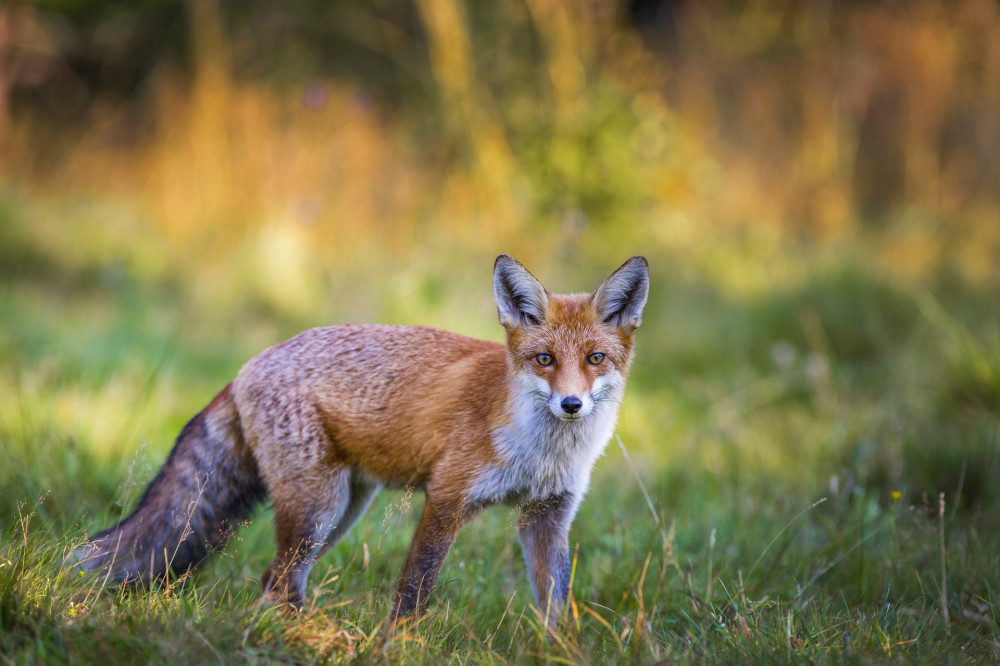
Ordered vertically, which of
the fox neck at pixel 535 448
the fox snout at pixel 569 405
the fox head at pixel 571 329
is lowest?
the fox neck at pixel 535 448

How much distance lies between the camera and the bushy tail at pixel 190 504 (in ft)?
10.1

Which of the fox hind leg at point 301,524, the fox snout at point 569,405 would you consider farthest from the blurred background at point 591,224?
→ the fox snout at point 569,405

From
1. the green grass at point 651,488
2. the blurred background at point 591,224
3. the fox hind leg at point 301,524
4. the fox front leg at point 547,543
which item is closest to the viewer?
the green grass at point 651,488

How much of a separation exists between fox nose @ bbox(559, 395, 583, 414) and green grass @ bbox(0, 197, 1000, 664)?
0.70m

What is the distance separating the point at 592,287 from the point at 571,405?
4.80 meters

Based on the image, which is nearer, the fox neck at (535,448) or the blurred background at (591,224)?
the fox neck at (535,448)

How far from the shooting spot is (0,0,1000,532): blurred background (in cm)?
530

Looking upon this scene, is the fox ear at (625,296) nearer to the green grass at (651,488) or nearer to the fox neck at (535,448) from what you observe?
the fox neck at (535,448)

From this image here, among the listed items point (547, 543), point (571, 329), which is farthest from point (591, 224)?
point (547, 543)

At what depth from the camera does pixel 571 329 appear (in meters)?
3.22

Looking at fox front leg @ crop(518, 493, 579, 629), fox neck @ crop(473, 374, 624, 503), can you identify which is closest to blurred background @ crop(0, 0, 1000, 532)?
fox front leg @ crop(518, 493, 579, 629)

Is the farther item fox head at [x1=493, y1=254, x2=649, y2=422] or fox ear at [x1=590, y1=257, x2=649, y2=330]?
fox ear at [x1=590, y1=257, x2=649, y2=330]

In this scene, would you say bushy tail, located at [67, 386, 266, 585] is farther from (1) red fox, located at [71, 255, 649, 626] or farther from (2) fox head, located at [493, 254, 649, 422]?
(2) fox head, located at [493, 254, 649, 422]

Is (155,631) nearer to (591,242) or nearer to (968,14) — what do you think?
(591,242)
